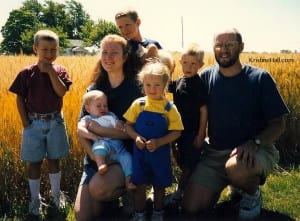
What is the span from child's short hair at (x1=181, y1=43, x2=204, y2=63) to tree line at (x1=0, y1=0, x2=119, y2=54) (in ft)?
191

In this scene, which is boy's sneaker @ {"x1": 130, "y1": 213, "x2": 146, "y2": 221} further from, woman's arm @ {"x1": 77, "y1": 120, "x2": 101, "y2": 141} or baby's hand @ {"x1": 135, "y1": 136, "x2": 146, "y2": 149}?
woman's arm @ {"x1": 77, "y1": 120, "x2": 101, "y2": 141}

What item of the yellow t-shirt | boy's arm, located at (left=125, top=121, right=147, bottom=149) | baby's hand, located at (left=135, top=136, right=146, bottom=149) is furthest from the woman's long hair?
baby's hand, located at (left=135, top=136, right=146, bottom=149)

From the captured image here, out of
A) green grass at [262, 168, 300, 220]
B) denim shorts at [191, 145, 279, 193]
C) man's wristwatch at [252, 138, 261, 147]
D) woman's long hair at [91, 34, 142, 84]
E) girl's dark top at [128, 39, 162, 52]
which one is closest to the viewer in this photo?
man's wristwatch at [252, 138, 261, 147]

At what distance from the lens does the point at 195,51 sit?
362 cm

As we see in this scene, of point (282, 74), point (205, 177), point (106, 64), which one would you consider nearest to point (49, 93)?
point (106, 64)

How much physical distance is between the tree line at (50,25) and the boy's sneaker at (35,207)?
58.1 metres

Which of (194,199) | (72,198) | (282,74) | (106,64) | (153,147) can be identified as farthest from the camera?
(282,74)

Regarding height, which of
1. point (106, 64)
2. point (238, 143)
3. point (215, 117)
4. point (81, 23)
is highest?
point (81, 23)

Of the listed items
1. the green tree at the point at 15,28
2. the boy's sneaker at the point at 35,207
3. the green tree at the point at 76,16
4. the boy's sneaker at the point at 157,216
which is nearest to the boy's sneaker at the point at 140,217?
the boy's sneaker at the point at 157,216

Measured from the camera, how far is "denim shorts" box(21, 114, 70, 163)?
3688mm

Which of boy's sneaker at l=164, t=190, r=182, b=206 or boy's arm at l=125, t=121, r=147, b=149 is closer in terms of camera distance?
boy's arm at l=125, t=121, r=147, b=149

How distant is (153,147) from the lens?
3189mm

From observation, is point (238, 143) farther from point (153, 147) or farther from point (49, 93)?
point (49, 93)

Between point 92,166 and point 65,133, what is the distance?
569 millimetres
